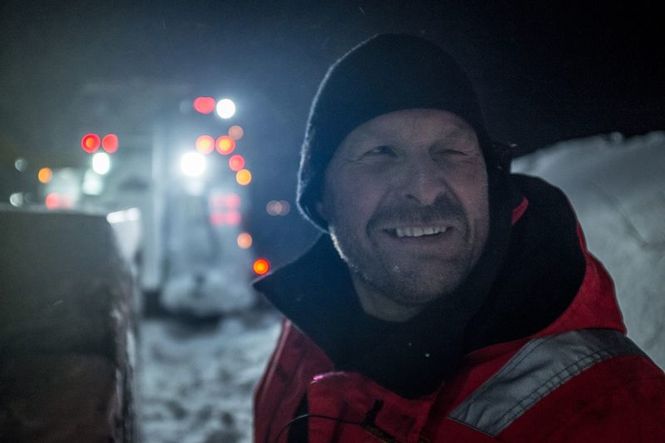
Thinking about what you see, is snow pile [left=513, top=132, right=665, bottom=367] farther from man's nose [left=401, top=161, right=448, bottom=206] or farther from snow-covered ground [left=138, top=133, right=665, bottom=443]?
man's nose [left=401, top=161, right=448, bottom=206]

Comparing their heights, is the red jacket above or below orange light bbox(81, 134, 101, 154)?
below

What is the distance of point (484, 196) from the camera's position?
1710mm

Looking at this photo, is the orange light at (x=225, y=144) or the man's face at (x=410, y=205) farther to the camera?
the orange light at (x=225, y=144)

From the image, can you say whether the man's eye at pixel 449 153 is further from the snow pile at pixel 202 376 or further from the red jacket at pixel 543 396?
the snow pile at pixel 202 376

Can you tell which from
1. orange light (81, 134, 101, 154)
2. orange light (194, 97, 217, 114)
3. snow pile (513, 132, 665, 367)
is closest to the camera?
snow pile (513, 132, 665, 367)

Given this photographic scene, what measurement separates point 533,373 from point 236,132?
8.15 meters

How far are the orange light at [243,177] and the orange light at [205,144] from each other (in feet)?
2.13

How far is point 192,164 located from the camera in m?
8.48

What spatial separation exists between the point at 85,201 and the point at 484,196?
743 centimetres

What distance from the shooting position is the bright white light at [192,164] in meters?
8.47

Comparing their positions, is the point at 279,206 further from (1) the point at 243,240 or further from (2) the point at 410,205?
(2) the point at 410,205

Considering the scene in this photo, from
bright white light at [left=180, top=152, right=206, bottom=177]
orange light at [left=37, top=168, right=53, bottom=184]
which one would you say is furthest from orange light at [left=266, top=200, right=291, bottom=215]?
orange light at [left=37, top=168, right=53, bottom=184]

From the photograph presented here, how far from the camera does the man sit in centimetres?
118

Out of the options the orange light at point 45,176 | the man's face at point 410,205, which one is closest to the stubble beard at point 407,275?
the man's face at point 410,205
